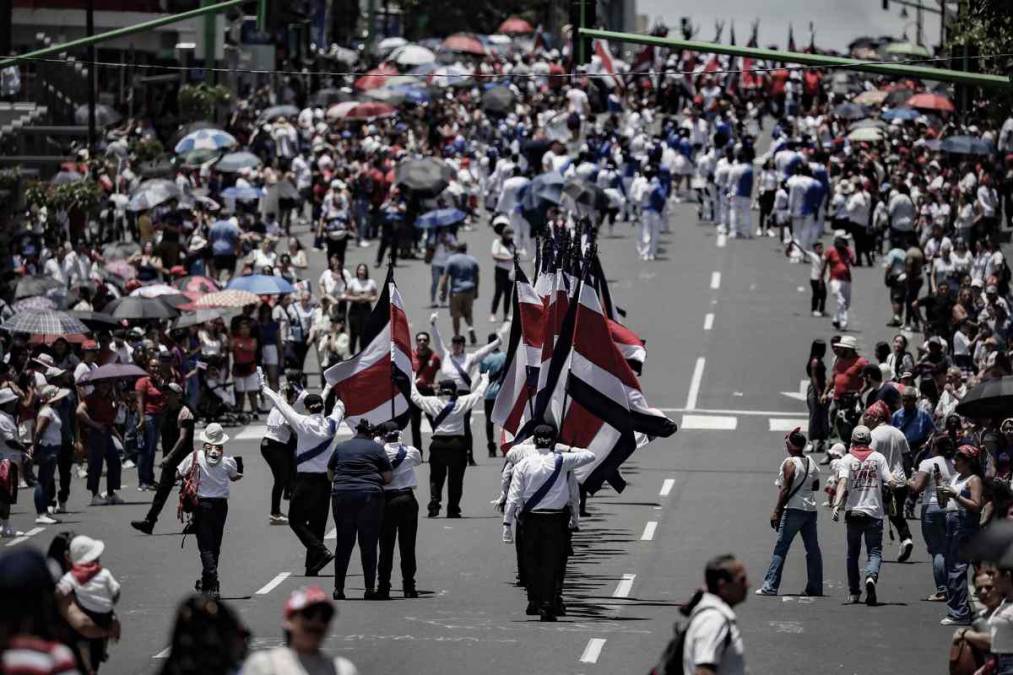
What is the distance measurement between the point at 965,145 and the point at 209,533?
3084 centimetres

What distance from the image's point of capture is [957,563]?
65.5ft

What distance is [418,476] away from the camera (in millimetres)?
28547

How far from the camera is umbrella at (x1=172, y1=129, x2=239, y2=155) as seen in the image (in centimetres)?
4816

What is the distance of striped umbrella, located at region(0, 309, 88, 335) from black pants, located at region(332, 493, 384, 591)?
969cm

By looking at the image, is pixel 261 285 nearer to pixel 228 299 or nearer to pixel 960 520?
pixel 228 299

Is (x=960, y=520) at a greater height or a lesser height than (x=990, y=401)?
lesser

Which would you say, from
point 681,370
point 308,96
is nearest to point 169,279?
point 681,370

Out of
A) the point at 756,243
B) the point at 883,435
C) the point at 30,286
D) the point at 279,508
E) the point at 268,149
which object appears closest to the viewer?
the point at 883,435

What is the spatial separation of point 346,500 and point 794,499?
13.2 ft

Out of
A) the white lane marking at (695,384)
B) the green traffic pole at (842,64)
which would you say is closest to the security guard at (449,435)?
the green traffic pole at (842,64)

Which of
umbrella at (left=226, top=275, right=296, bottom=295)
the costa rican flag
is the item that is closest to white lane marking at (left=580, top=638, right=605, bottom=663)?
the costa rican flag

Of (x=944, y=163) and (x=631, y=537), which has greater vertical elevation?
(x=944, y=163)

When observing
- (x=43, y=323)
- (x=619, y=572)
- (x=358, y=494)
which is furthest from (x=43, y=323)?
(x=358, y=494)

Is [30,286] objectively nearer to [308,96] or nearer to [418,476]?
[418,476]
